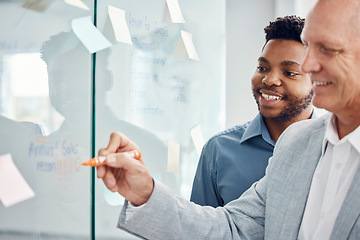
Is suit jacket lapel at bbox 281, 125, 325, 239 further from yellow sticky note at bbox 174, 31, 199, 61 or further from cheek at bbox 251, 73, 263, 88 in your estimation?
yellow sticky note at bbox 174, 31, 199, 61

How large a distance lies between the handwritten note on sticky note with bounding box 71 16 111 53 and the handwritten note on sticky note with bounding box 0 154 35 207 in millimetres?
402

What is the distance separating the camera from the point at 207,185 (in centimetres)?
161

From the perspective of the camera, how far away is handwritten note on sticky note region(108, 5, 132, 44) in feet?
4.40

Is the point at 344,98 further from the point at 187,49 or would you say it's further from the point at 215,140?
the point at 187,49

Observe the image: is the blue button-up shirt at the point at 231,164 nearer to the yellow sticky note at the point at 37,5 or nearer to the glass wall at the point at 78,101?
the glass wall at the point at 78,101

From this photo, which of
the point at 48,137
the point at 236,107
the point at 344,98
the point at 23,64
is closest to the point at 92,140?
the point at 48,137

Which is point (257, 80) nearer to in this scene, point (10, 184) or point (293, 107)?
point (293, 107)

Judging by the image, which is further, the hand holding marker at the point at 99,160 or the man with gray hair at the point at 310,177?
the man with gray hair at the point at 310,177

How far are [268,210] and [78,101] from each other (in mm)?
621

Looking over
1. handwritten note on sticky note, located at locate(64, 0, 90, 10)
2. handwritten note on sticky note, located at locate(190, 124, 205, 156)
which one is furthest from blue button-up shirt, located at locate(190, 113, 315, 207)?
handwritten note on sticky note, located at locate(64, 0, 90, 10)

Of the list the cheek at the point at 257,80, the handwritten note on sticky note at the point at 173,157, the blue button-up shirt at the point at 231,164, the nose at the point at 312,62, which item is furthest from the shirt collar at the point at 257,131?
the nose at the point at 312,62

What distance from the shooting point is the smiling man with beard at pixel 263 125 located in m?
1.59

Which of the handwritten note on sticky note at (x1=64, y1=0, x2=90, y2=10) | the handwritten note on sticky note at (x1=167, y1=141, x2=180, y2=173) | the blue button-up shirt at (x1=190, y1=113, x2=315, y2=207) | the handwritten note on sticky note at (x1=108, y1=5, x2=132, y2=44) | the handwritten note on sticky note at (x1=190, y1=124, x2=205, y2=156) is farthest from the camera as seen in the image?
the handwritten note on sticky note at (x1=190, y1=124, x2=205, y2=156)

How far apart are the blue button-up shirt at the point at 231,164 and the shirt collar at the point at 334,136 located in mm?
520
